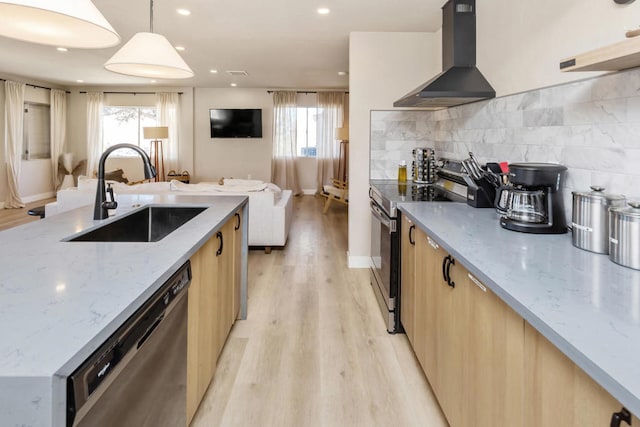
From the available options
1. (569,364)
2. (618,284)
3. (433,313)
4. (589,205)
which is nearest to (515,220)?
(589,205)

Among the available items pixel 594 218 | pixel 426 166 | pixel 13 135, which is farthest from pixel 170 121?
pixel 594 218

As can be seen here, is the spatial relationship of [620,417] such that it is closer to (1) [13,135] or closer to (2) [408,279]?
(2) [408,279]

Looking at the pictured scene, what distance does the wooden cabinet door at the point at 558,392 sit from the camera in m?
0.76

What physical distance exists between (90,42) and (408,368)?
2226 millimetres

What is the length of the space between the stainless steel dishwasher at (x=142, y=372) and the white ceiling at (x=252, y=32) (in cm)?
301

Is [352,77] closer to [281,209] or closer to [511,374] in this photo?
[281,209]

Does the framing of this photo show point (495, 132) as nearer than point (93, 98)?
Yes

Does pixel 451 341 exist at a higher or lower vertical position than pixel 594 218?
lower

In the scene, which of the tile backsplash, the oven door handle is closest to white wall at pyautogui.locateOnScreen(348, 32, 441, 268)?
the tile backsplash

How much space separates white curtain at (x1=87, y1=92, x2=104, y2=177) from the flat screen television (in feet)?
8.56

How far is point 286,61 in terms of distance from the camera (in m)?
6.04

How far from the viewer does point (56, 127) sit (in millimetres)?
9031

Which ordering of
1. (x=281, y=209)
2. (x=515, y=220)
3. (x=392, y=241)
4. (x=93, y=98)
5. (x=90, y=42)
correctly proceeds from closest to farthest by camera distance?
(x=90, y=42) → (x=515, y=220) → (x=392, y=241) → (x=281, y=209) → (x=93, y=98)

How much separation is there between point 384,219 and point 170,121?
25.9ft
